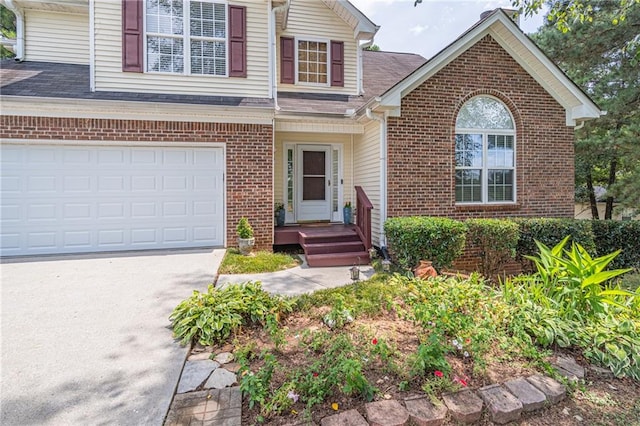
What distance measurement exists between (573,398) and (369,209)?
16.3 feet

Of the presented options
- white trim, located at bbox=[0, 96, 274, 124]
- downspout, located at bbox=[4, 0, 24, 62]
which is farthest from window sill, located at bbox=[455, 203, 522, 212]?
downspout, located at bbox=[4, 0, 24, 62]

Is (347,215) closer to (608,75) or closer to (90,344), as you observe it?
(90,344)

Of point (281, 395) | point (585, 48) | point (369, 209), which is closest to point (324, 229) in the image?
point (369, 209)

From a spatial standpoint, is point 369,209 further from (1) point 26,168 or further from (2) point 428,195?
(1) point 26,168

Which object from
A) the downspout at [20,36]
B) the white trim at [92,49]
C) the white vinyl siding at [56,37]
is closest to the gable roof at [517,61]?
the white trim at [92,49]

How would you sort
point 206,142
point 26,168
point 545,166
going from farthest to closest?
point 545,166 → point 206,142 → point 26,168

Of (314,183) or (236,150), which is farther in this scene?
(314,183)

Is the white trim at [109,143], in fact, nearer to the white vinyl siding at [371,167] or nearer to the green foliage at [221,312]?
the white vinyl siding at [371,167]

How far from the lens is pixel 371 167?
801cm

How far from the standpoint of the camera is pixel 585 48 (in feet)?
33.9

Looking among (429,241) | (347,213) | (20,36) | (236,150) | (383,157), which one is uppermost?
(20,36)

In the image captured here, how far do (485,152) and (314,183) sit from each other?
13.9 feet

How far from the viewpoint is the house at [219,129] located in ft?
23.1

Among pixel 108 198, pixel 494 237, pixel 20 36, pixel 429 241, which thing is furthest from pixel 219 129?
pixel 494 237
